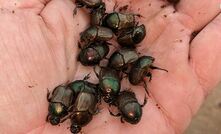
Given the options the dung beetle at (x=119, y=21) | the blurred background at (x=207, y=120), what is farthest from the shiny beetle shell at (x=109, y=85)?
the blurred background at (x=207, y=120)

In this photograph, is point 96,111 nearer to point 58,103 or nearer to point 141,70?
point 58,103

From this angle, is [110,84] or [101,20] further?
[101,20]

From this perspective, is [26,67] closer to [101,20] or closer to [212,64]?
[101,20]

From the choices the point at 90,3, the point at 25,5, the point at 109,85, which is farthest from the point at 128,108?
the point at 25,5

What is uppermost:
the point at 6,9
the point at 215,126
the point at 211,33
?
the point at 6,9

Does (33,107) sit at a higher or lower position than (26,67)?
lower

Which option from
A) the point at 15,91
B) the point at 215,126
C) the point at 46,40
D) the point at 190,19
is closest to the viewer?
the point at 15,91

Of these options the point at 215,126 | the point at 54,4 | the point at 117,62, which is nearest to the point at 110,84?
the point at 117,62
